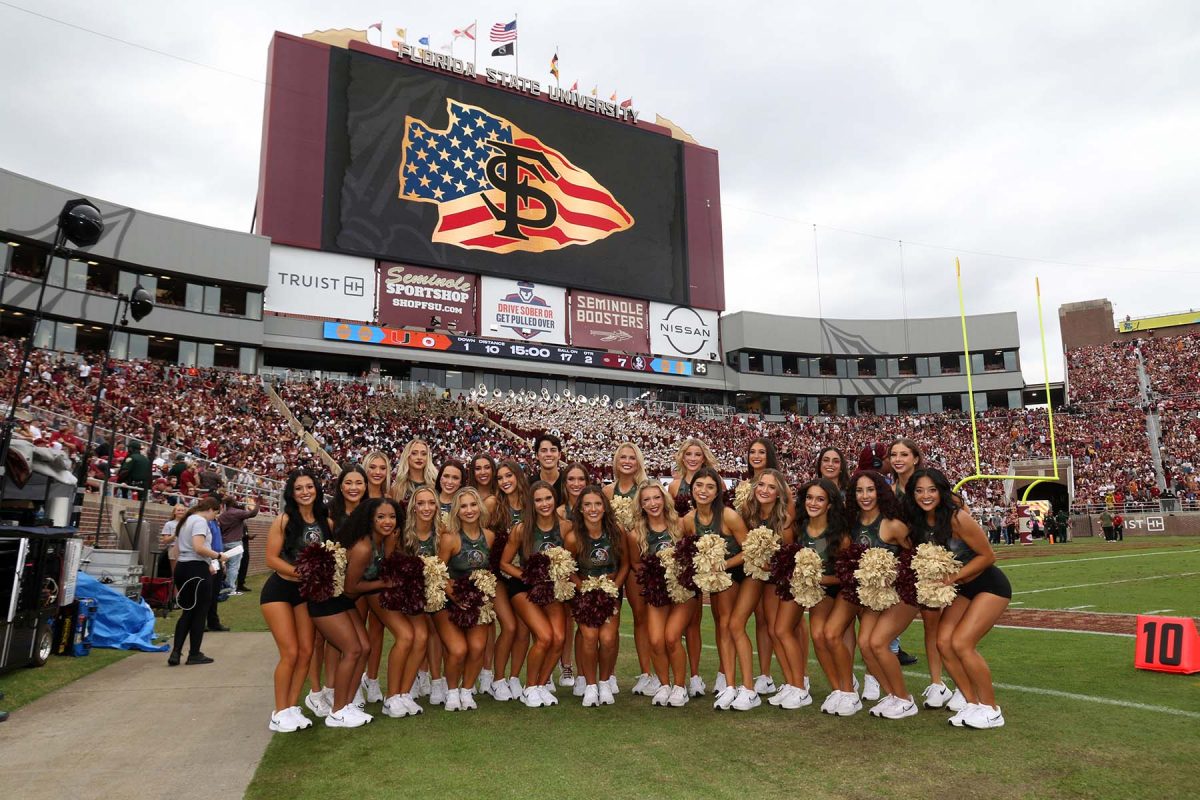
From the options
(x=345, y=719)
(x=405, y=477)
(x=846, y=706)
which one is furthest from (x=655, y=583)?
(x=405, y=477)

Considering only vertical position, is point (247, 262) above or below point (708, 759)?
above

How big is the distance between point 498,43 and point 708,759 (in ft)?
156

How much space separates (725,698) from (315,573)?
120 inches

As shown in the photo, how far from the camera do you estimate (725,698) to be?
5.58 meters

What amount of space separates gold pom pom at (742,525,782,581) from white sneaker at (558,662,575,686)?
2.11 metres

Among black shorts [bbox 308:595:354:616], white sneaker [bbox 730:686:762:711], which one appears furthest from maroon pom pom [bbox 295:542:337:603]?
white sneaker [bbox 730:686:762:711]

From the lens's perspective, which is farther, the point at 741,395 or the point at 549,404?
the point at 741,395

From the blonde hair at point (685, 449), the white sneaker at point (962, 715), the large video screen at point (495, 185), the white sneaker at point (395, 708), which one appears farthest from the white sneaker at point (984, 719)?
the large video screen at point (495, 185)

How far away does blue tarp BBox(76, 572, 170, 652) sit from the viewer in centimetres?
867

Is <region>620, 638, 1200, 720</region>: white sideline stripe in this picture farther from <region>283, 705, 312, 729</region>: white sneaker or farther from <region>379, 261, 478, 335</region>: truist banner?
<region>379, 261, 478, 335</region>: truist banner

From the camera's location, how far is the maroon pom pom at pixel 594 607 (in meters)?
5.82

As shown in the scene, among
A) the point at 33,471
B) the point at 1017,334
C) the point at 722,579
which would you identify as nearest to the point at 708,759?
the point at 722,579

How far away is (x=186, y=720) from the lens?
18.3 ft

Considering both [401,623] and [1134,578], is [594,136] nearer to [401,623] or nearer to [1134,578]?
[1134,578]
